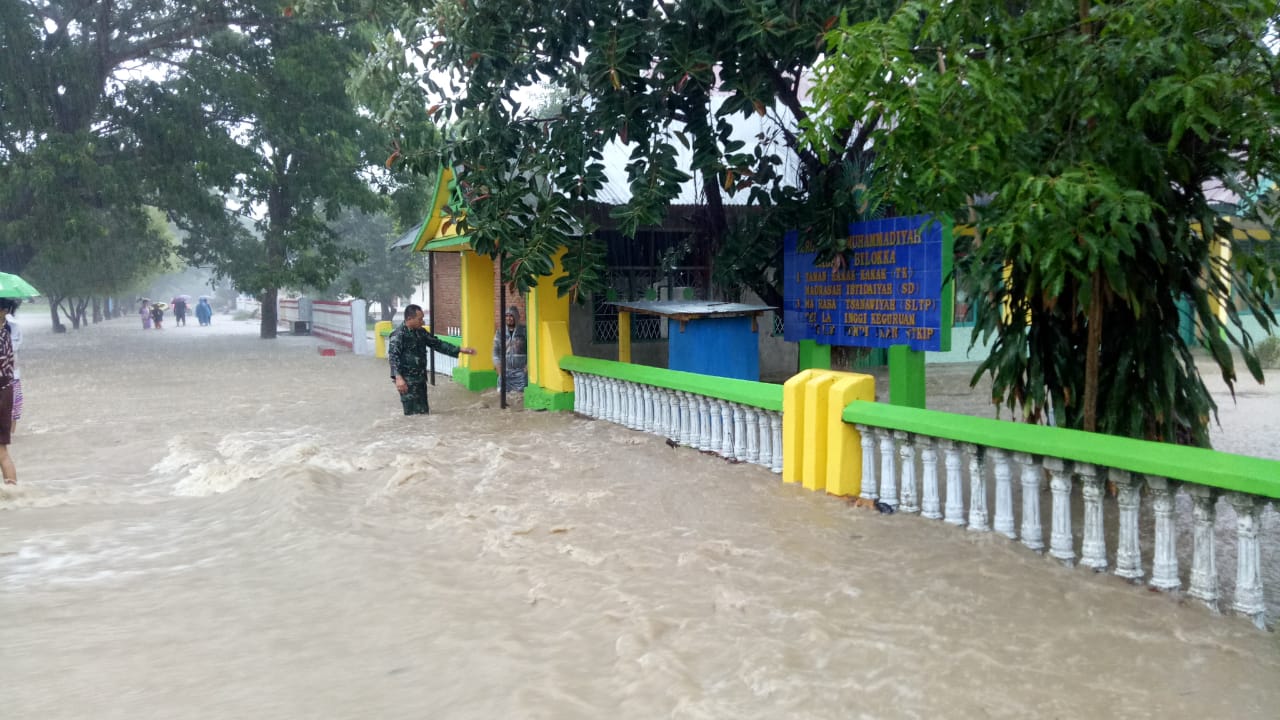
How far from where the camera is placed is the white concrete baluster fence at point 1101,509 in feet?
13.9

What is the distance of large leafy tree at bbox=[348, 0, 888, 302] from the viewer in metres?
9.37

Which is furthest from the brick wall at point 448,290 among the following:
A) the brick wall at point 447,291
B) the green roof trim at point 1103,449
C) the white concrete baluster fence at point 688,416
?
the green roof trim at point 1103,449

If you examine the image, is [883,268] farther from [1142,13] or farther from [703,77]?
[1142,13]

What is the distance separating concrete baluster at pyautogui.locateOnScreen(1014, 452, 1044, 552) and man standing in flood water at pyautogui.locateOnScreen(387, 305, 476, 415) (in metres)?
7.46

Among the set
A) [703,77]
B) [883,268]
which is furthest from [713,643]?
[703,77]

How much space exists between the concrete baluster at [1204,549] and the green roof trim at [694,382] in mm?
3327

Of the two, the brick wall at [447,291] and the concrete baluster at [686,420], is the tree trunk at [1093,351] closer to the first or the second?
the concrete baluster at [686,420]

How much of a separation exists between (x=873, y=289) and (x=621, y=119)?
3217 mm

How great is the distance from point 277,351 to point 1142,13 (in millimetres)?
24434

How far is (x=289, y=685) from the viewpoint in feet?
12.4

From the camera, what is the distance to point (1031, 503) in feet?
17.4

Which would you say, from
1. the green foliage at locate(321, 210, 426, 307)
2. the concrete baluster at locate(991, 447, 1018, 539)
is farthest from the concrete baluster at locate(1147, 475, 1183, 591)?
the green foliage at locate(321, 210, 426, 307)

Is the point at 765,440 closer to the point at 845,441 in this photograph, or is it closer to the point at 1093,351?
the point at 845,441

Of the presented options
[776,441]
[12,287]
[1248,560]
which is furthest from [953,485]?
[12,287]
